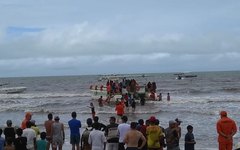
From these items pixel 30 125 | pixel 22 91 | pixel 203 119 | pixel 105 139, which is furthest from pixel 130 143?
pixel 22 91

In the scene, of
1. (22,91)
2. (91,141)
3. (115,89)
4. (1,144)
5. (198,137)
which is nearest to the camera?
(1,144)

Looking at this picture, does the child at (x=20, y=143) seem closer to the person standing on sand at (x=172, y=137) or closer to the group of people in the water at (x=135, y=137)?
the group of people in the water at (x=135, y=137)

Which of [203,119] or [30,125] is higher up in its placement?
[30,125]

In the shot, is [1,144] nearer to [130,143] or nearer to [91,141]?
[91,141]

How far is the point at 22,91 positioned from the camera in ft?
251

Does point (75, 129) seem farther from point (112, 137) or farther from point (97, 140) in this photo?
point (97, 140)

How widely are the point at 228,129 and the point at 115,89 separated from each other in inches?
976

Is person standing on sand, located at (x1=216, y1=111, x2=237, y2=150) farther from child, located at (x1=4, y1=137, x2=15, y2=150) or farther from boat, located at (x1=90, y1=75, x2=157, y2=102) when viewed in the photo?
boat, located at (x1=90, y1=75, x2=157, y2=102)

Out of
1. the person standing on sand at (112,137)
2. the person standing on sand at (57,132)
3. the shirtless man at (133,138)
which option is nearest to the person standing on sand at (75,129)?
the person standing on sand at (57,132)

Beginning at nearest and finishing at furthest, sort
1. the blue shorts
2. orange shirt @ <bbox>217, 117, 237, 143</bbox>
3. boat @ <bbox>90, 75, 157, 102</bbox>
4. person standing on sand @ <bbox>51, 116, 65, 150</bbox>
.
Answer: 1. orange shirt @ <bbox>217, 117, 237, 143</bbox>
2. person standing on sand @ <bbox>51, 116, 65, 150</bbox>
3. the blue shorts
4. boat @ <bbox>90, 75, 157, 102</bbox>

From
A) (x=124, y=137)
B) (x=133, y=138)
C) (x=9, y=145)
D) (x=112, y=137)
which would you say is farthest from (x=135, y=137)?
(x=9, y=145)

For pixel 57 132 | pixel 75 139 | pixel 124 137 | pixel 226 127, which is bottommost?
pixel 75 139

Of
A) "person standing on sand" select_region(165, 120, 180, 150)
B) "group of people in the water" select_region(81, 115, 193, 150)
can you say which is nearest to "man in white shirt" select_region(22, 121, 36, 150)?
"group of people in the water" select_region(81, 115, 193, 150)

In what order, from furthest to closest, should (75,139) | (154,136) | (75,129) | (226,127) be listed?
(75,139) < (75,129) < (226,127) < (154,136)
